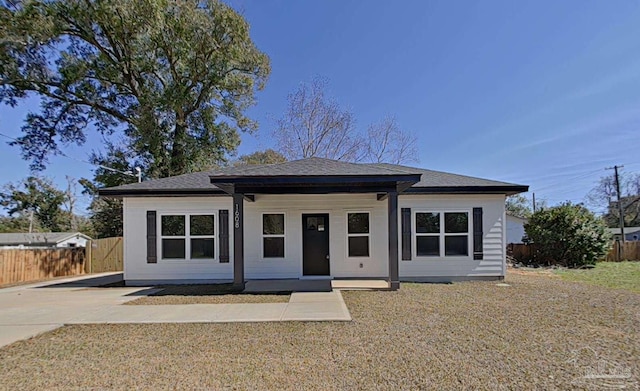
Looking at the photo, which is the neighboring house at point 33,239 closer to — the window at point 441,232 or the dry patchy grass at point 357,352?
the window at point 441,232

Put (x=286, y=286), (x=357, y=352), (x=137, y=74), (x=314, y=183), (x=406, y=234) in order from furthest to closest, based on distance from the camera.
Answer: (x=137, y=74), (x=406, y=234), (x=286, y=286), (x=314, y=183), (x=357, y=352)

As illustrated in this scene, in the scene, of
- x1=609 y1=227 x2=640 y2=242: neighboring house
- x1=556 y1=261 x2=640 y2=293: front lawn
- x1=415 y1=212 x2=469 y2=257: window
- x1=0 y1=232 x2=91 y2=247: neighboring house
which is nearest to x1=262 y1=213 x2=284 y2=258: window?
x1=415 y1=212 x2=469 y2=257: window

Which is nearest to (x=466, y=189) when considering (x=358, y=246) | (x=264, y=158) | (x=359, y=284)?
(x=358, y=246)

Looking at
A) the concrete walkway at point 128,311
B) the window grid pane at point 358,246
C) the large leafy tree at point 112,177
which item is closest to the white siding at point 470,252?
the window grid pane at point 358,246

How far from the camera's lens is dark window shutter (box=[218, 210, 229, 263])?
10305 millimetres

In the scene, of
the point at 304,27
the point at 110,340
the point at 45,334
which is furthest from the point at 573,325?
the point at 304,27

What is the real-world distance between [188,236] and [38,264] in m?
7.46

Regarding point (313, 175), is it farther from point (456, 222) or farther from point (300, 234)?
point (456, 222)

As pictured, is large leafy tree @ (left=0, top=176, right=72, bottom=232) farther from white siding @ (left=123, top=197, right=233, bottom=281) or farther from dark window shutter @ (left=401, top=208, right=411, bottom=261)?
dark window shutter @ (left=401, top=208, right=411, bottom=261)

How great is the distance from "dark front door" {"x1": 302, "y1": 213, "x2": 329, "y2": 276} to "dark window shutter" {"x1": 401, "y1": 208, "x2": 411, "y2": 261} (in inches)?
89.6

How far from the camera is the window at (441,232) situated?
10.3 m

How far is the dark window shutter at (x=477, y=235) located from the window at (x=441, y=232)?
0.22m

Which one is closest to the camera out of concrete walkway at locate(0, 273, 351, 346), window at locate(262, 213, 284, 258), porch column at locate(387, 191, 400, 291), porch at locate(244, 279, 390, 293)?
concrete walkway at locate(0, 273, 351, 346)

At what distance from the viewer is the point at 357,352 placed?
4.27m
